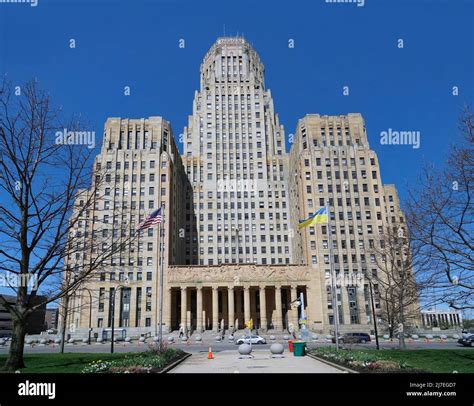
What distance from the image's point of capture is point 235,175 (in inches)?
3637

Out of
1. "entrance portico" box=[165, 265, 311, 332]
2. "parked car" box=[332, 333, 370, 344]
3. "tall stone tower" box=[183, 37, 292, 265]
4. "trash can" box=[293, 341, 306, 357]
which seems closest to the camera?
"trash can" box=[293, 341, 306, 357]

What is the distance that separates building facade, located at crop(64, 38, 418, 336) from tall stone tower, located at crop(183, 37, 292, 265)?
0.27 meters

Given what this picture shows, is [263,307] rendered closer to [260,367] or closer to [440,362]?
[260,367]

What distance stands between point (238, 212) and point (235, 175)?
9769 mm

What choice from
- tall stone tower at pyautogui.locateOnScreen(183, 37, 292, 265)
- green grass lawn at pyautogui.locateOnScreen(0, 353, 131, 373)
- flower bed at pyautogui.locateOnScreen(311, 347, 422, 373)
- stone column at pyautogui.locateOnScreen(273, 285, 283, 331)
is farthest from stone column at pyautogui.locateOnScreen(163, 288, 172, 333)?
flower bed at pyautogui.locateOnScreen(311, 347, 422, 373)

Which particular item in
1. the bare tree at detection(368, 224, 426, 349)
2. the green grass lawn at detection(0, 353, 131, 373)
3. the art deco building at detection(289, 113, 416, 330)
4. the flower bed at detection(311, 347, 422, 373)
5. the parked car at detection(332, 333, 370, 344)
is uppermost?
the art deco building at detection(289, 113, 416, 330)

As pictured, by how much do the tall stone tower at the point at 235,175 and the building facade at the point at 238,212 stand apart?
0.27 metres

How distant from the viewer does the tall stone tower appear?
8744 cm

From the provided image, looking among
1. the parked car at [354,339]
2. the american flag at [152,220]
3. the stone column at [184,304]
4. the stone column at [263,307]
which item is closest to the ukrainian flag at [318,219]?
the american flag at [152,220]

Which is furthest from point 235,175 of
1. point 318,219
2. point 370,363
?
point 370,363

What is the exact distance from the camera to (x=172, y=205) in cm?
7369

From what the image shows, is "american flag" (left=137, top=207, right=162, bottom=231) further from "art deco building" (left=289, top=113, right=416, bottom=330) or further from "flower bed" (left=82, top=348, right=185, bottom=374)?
"art deco building" (left=289, top=113, right=416, bottom=330)
